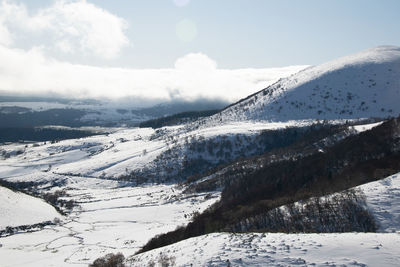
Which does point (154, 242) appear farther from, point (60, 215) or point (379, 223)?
point (60, 215)

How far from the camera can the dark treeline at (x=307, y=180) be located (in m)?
62.8

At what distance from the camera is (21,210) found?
14238 cm

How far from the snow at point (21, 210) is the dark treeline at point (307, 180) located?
81868mm

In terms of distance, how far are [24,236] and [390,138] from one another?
126 metres

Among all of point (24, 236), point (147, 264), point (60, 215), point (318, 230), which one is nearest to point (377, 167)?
point (318, 230)

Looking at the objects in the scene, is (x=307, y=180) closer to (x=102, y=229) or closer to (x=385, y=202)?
(x=385, y=202)

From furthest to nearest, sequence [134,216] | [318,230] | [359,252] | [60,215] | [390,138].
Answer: [60,215] → [134,216] → [390,138] → [318,230] → [359,252]

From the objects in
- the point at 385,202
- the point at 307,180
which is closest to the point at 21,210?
the point at 307,180

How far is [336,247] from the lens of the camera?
94.8 ft

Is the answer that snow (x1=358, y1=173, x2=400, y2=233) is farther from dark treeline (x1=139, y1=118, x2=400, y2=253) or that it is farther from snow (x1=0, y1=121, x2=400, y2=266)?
dark treeline (x1=139, y1=118, x2=400, y2=253)

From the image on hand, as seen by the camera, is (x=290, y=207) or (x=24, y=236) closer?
(x=290, y=207)

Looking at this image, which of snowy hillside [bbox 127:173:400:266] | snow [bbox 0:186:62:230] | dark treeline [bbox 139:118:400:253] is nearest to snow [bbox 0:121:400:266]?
snowy hillside [bbox 127:173:400:266]

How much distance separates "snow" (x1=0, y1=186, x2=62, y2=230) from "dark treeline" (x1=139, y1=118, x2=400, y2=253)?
81.9 m

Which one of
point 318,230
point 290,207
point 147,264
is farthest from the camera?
point 290,207
